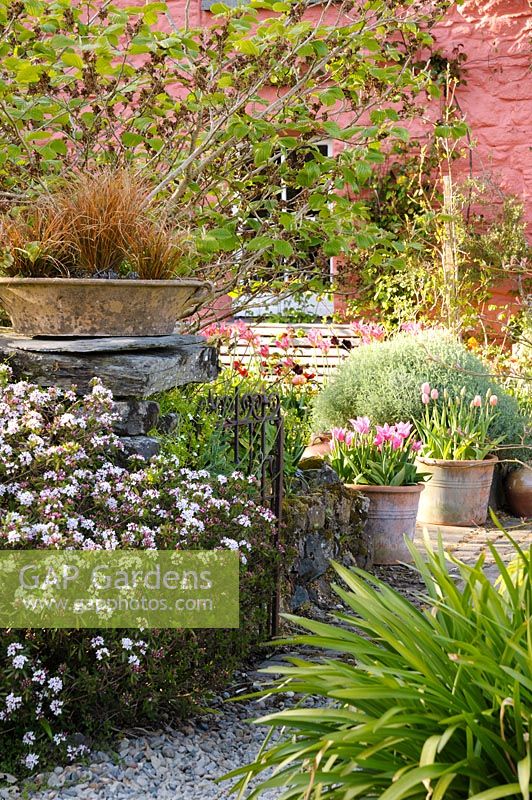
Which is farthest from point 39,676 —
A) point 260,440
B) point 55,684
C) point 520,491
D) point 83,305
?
point 520,491

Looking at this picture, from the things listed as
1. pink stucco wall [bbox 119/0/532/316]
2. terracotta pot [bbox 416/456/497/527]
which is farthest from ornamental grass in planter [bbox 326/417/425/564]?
pink stucco wall [bbox 119/0/532/316]

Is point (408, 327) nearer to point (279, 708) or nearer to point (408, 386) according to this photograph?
point (408, 386)

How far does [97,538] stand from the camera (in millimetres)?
2865

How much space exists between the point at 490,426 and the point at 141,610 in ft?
15.4

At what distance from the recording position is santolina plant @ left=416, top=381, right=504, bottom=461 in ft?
20.7

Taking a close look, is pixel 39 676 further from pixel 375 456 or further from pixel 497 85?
pixel 497 85

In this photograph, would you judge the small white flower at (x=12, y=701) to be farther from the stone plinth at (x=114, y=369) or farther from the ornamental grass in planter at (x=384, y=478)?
the ornamental grass in planter at (x=384, y=478)

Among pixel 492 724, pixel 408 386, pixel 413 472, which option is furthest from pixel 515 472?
pixel 492 724

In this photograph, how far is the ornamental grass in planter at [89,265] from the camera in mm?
3539

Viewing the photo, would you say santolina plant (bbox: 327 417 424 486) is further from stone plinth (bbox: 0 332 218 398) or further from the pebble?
the pebble

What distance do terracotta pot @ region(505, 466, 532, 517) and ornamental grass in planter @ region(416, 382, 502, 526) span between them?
533 mm

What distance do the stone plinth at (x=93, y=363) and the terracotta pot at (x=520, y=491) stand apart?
4205 millimetres

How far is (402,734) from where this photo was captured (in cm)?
185

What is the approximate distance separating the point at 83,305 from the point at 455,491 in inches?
146
